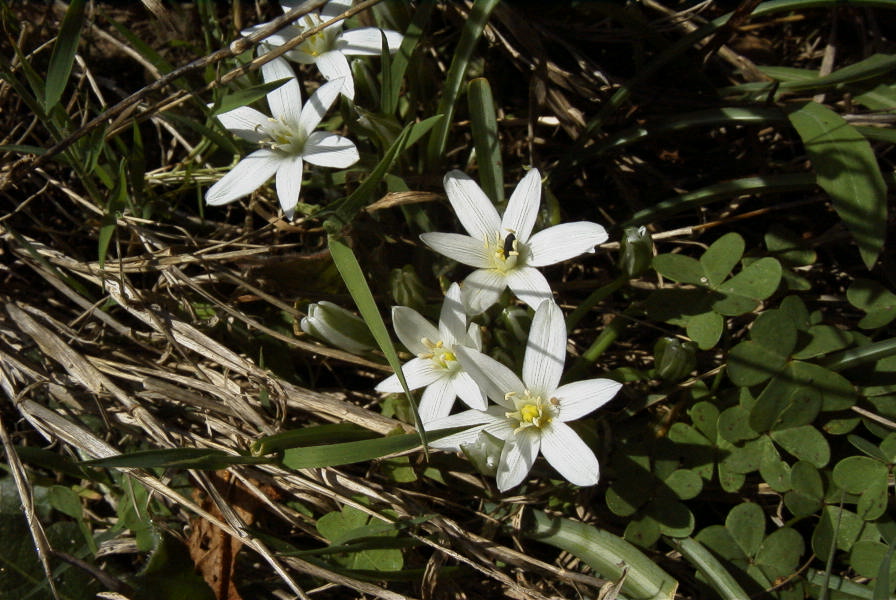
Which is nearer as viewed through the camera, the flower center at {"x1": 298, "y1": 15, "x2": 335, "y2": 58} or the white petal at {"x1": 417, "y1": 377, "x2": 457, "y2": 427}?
the white petal at {"x1": 417, "y1": 377, "x2": 457, "y2": 427}

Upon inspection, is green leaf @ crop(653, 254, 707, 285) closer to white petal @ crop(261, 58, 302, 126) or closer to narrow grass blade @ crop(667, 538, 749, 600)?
narrow grass blade @ crop(667, 538, 749, 600)

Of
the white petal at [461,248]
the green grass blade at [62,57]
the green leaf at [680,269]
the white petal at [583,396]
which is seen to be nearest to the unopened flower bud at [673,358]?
the green leaf at [680,269]

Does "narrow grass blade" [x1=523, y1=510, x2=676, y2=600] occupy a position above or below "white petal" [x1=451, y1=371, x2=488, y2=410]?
below

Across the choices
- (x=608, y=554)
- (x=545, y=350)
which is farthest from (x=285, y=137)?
(x=608, y=554)

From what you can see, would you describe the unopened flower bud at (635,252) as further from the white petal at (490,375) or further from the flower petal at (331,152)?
the flower petal at (331,152)

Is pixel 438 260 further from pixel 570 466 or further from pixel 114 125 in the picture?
pixel 114 125

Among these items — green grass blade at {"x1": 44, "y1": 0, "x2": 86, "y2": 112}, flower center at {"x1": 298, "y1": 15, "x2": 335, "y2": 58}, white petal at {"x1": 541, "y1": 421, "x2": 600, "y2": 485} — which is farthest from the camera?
flower center at {"x1": 298, "y1": 15, "x2": 335, "y2": 58}

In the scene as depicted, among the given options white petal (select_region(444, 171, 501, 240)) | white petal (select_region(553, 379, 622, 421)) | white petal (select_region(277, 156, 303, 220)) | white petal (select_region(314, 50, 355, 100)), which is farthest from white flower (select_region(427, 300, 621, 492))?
white petal (select_region(314, 50, 355, 100))
